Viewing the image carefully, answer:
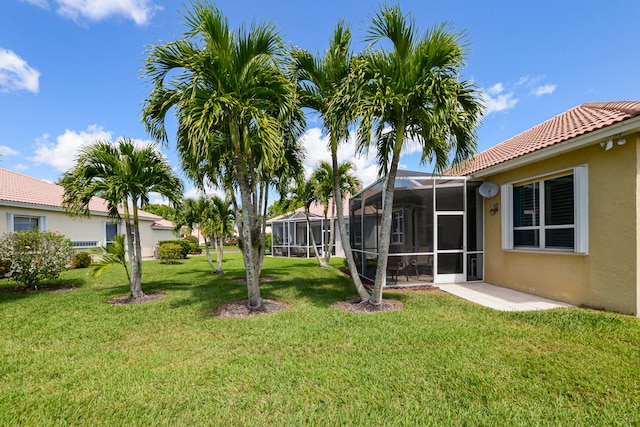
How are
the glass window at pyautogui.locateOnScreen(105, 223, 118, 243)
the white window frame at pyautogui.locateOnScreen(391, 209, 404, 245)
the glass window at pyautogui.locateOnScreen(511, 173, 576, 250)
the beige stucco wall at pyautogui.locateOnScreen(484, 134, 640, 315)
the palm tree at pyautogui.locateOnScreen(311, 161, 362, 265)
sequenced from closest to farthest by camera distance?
the beige stucco wall at pyautogui.locateOnScreen(484, 134, 640, 315)
the glass window at pyautogui.locateOnScreen(511, 173, 576, 250)
the white window frame at pyautogui.locateOnScreen(391, 209, 404, 245)
the palm tree at pyautogui.locateOnScreen(311, 161, 362, 265)
the glass window at pyautogui.locateOnScreen(105, 223, 118, 243)

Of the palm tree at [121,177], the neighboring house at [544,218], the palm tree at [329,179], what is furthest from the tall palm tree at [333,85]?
the palm tree at [329,179]

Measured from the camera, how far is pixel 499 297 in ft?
25.6

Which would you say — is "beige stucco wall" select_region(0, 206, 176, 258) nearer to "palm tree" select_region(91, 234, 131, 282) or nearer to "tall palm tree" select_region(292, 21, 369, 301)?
"palm tree" select_region(91, 234, 131, 282)

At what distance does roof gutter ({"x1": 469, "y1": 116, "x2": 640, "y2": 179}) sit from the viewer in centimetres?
537

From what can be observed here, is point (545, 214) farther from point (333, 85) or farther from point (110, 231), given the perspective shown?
point (110, 231)

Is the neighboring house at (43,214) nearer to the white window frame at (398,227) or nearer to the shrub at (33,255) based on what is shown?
the shrub at (33,255)

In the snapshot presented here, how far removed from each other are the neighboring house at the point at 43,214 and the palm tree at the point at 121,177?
3869 mm

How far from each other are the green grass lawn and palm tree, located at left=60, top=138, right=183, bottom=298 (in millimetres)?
3078

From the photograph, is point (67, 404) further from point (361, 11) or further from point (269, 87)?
point (361, 11)

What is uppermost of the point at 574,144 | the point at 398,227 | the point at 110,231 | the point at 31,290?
the point at 574,144

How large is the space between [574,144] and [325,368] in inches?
277

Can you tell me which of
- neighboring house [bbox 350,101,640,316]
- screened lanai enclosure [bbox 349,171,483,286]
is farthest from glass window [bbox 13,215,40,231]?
screened lanai enclosure [bbox 349,171,483,286]

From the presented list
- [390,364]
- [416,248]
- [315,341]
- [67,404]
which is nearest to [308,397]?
[390,364]

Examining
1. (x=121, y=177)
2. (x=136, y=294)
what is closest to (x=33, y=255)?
(x=136, y=294)
